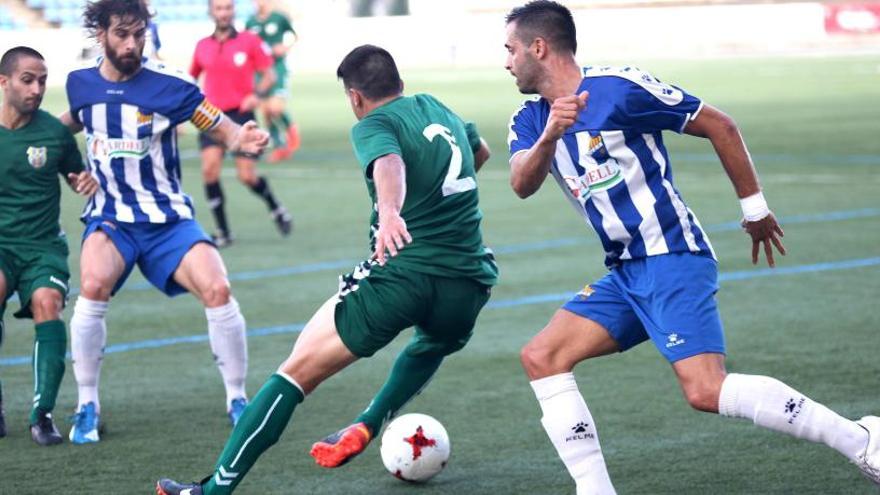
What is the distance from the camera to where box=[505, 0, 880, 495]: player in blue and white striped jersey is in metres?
5.10

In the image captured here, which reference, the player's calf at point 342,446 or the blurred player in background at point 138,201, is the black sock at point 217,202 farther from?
the player's calf at point 342,446

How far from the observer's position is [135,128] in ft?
23.3

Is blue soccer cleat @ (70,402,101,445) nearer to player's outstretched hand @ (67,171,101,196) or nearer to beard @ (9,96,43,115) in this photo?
player's outstretched hand @ (67,171,101,196)

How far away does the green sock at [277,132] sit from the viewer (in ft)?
69.1

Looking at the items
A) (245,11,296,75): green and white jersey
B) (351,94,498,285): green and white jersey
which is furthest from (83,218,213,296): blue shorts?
(245,11,296,75): green and white jersey

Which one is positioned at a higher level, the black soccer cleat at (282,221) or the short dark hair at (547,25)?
the short dark hair at (547,25)

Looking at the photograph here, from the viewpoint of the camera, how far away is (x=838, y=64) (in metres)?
36.5

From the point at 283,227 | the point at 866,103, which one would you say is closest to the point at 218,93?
the point at 283,227

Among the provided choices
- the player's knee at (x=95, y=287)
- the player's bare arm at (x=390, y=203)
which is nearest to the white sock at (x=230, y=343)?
the player's knee at (x=95, y=287)

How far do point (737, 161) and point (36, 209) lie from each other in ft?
11.7

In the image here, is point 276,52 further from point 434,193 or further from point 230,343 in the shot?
point 434,193

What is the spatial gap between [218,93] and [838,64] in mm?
25549

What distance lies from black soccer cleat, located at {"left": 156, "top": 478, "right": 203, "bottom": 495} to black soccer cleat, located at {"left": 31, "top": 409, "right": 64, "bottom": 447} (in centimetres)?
130

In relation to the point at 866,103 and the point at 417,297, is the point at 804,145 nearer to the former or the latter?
the point at 866,103
